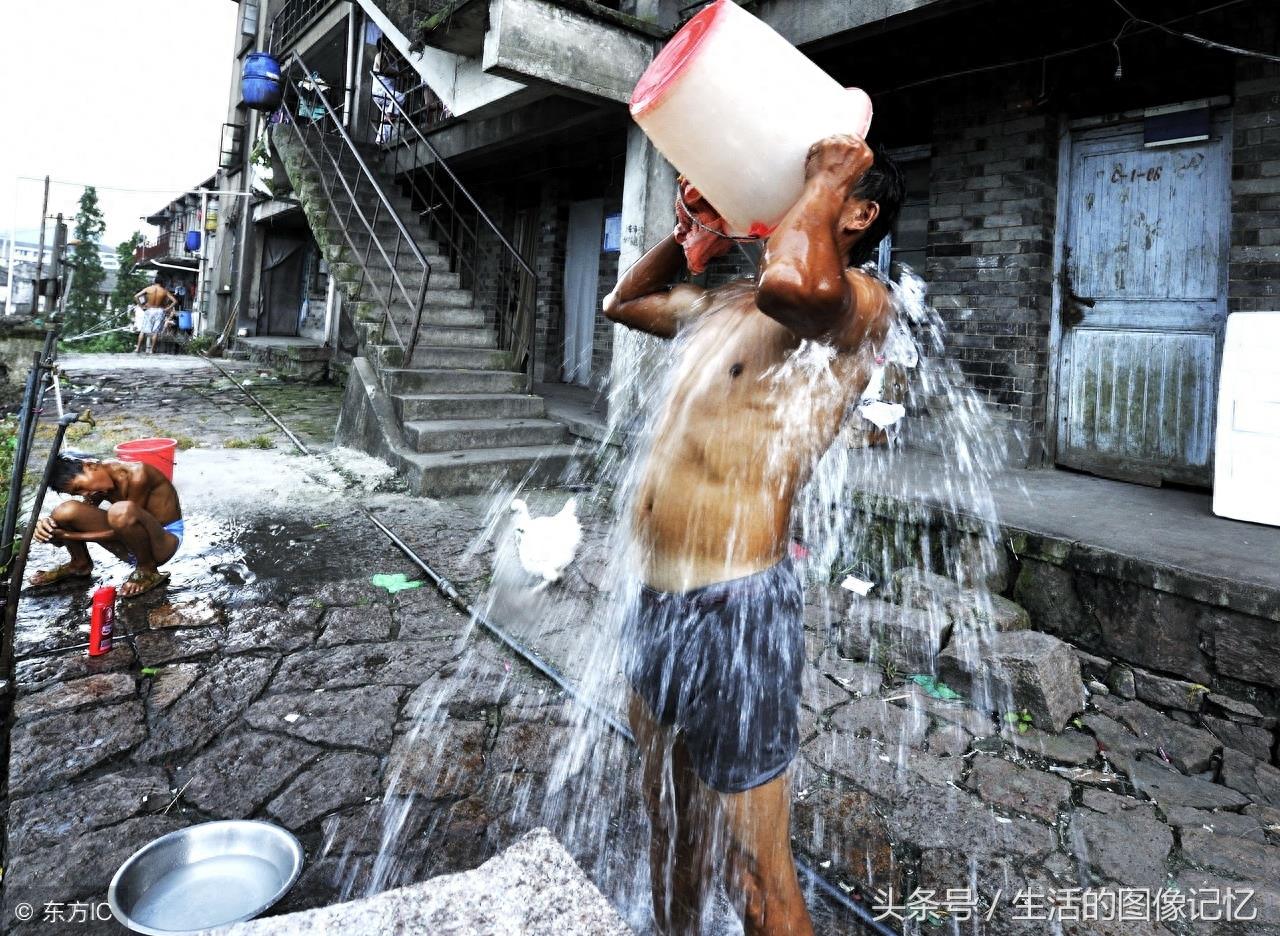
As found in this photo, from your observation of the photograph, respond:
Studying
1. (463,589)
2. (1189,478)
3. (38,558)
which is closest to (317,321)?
(38,558)

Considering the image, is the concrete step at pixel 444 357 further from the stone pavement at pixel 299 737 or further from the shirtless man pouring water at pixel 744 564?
the shirtless man pouring water at pixel 744 564

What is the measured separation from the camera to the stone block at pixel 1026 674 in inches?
135

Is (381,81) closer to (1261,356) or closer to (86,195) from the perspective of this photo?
(1261,356)

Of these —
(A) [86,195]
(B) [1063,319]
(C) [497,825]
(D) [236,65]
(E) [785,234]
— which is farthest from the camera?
(A) [86,195]

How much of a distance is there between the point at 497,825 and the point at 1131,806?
2343 mm

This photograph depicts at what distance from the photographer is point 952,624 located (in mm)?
3947

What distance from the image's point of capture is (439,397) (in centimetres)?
777

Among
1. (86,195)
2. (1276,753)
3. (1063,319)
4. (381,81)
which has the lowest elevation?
(1276,753)

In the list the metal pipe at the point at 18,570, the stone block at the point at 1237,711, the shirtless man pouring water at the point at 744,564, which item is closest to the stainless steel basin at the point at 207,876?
the shirtless man pouring water at the point at 744,564

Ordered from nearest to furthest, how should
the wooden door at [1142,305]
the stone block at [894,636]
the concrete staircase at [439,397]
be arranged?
the stone block at [894,636]
the wooden door at [1142,305]
the concrete staircase at [439,397]

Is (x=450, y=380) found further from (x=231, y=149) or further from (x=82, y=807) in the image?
(x=231, y=149)

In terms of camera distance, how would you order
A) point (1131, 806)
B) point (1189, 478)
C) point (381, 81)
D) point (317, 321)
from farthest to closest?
point (317, 321)
point (381, 81)
point (1189, 478)
point (1131, 806)

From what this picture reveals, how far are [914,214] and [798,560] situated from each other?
4151 mm

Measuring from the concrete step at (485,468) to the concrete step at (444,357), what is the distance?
55.2 inches
